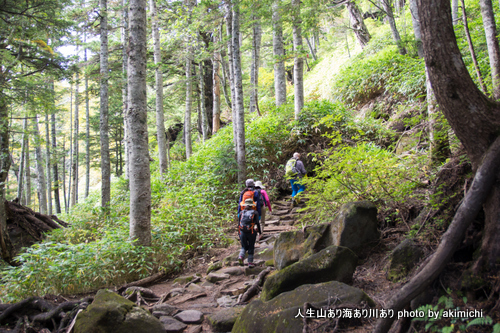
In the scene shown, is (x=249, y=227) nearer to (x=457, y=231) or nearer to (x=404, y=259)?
(x=404, y=259)

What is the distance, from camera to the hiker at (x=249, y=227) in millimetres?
6305

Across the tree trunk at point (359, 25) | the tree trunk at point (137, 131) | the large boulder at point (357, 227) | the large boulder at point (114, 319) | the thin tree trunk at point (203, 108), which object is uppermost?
the tree trunk at point (359, 25)

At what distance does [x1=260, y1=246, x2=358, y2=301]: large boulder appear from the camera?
12.6 feet

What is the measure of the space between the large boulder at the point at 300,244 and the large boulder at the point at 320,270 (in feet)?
2.69

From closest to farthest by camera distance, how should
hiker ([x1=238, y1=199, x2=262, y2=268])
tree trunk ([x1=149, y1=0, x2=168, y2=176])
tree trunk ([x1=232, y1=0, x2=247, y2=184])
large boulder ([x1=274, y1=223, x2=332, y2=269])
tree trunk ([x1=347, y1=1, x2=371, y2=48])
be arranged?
1. large boulder ([x1=274, y1=223, x2=332, y2=269])
2. hiker ([x1=238, y1=199, x2=262, y2=268])
3. tree trunk ([x1=232, y1=0, x2=247, y2=184])
4. tree trunk ([x1=149, y1=0, x2=168, y2=176])
5. tree trunk ([x1=347, y1=1, x2=371, y2=48])

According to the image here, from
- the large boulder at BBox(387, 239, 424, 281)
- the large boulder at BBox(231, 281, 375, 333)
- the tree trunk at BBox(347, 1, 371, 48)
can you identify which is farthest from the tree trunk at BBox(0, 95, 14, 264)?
the tree trunk at BBox(347, 1, 371, 48)

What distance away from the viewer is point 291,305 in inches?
128

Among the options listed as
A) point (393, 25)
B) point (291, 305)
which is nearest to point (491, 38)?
point (291, 305)

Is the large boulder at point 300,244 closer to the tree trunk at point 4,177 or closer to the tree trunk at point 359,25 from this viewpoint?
the tree trunk at point 4,177

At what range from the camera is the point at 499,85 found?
3.70m

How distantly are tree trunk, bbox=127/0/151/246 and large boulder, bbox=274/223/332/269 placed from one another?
358 cm

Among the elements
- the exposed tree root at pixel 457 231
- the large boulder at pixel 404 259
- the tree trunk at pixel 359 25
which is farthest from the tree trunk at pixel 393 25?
the large boulder at pixel 404 259

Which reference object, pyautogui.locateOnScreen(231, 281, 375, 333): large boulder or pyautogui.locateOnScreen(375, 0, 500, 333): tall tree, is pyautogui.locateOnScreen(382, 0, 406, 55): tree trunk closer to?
pyautogui.locateOnScreen(375, 0, 500, 333): tall tree

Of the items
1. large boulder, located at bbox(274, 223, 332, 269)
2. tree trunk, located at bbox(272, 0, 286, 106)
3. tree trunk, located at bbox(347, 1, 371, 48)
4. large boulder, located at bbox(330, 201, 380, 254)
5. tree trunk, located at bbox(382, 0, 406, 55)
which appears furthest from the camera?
tree trunk, located at bbox(347, 1, 371, 48)
